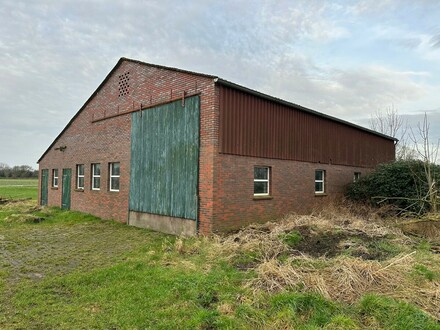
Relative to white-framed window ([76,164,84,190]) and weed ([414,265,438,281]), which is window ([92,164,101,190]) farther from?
weed ([414,265,438,281])

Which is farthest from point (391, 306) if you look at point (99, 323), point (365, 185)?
point (365, 185)

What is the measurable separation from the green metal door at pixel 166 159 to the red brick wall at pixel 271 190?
1.01 m

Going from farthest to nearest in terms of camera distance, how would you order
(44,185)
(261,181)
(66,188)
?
(44,185), (66,188), (261,181)

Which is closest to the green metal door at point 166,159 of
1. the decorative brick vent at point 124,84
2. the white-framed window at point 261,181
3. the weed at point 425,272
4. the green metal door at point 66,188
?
the decorative brick vent at point 124,84

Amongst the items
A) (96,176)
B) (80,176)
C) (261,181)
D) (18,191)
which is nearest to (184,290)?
(261,181)

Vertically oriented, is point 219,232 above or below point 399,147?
below

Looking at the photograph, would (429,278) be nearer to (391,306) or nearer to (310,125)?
(391,306)

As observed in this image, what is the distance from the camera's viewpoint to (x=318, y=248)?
835 cm

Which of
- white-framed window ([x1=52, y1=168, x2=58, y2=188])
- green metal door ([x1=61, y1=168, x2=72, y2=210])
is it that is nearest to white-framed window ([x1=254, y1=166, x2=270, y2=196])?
green metal door ([x1=61, y1=168, x2=72, y2=210])

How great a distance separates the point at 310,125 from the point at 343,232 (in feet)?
23.1

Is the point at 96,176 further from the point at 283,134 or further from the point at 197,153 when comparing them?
the point at 283,134

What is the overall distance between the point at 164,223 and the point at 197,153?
10.5 ft

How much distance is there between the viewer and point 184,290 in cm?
581

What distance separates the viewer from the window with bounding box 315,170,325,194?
16547 mm
